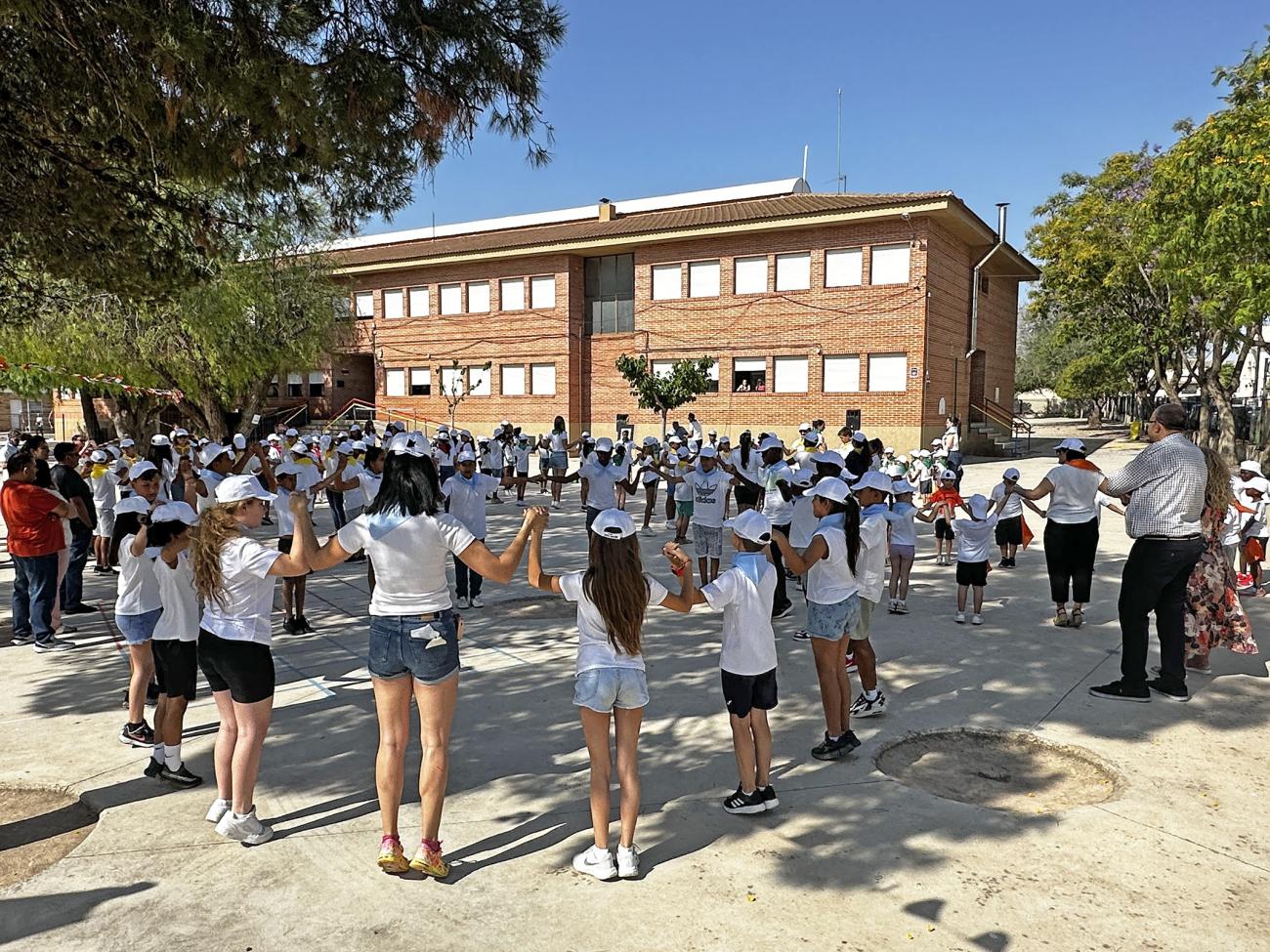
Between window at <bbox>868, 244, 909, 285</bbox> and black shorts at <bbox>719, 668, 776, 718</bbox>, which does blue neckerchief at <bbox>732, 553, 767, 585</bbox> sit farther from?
window at <bbox>868, 244, 909, 285</bbox>

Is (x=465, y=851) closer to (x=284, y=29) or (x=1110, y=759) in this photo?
(x=1110, y=759)

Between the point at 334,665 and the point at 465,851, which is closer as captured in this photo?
the point at 465,851

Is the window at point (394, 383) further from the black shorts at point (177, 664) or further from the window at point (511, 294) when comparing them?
the black shorts at point (177, 664)

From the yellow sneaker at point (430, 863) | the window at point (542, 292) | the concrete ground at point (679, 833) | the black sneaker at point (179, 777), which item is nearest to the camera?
the concrete ground at point (679, 833)

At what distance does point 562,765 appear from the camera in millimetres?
4805

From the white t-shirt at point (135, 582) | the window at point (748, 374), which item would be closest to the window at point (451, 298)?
the window at point (748, 374)

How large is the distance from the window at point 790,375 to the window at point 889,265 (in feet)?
11.7

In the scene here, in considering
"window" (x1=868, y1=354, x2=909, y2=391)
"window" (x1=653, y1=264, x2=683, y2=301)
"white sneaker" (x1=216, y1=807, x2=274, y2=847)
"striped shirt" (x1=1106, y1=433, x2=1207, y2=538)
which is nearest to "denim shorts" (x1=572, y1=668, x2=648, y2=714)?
"white sneaker" (x1=216, y1=807, x2=274, y2=847)

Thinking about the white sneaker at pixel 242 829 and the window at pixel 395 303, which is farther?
the window at pixel 395 303

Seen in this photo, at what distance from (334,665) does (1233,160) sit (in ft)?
43.4

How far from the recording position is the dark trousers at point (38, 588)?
23.5 feet

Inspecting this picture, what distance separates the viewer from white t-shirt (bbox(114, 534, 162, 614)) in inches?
190

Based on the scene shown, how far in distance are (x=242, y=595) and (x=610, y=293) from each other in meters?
29.8

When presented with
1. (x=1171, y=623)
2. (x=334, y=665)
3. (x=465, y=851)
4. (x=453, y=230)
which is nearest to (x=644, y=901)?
(x=465, y=851)
